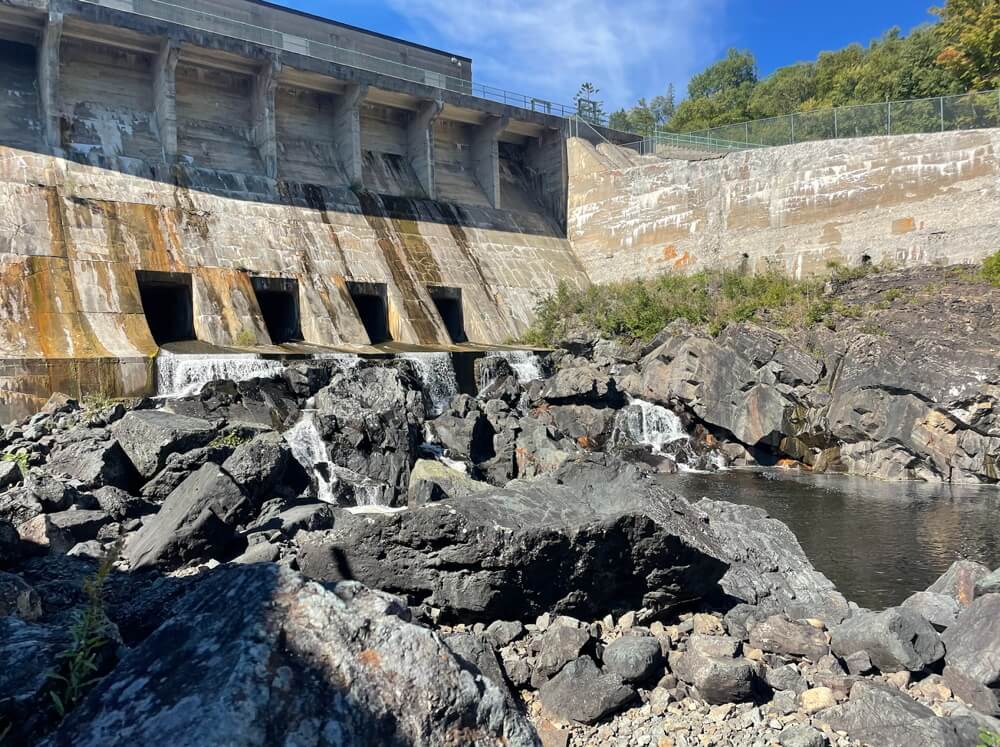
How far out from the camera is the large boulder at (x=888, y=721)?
4203 millimetres

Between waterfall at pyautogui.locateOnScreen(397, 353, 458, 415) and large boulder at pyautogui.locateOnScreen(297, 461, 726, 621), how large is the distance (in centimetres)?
1181

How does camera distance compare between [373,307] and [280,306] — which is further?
[373,307]

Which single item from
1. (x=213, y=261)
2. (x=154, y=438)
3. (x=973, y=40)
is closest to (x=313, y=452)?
(x=154, y=438)

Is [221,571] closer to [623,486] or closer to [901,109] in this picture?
[623,486]

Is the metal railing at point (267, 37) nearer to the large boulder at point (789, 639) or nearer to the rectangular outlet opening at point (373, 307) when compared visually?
the rectangular outlet opening at point (373, 307)

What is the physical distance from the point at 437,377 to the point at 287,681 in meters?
15.3

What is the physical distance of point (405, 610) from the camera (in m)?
3.49

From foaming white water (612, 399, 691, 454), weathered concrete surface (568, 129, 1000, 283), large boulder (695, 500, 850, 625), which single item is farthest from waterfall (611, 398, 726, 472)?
large boulder (695, 500, 850, 625)

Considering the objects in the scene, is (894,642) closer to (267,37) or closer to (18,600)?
(18,600)

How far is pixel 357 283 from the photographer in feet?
72.3

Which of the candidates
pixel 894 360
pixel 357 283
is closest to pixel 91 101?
pixel 357 283

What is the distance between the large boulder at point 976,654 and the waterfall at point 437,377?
42.7 feet

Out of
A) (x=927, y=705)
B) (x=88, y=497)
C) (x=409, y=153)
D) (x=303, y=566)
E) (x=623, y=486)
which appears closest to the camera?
(x=927, y=705)

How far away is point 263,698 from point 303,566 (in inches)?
126
